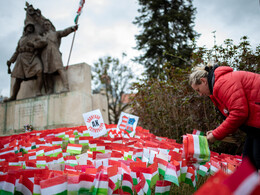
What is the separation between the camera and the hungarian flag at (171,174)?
1.83 m

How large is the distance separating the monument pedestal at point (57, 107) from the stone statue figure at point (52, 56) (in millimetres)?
323

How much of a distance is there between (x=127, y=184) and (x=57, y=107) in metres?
6.06

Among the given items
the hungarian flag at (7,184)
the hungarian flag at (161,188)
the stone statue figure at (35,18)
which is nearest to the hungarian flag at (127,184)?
the hungarian flag at (161,188)

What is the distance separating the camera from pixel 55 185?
1.44m

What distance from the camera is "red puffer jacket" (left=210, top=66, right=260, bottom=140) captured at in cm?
171

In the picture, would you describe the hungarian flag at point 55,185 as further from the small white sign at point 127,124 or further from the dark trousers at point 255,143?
the small white sign at point 127,124

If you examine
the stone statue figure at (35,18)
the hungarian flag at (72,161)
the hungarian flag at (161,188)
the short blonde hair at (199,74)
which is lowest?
the hungarian flag at (161,188)

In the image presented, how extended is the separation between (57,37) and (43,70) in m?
1.49

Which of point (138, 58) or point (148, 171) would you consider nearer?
point (148, 171)

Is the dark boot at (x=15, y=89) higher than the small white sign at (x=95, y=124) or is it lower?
higher

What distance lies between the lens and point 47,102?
7.50 m

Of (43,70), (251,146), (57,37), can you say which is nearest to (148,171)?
(251,146)

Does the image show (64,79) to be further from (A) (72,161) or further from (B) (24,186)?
(B) (24,186)

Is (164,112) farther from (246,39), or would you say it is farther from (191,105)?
(246,39)
